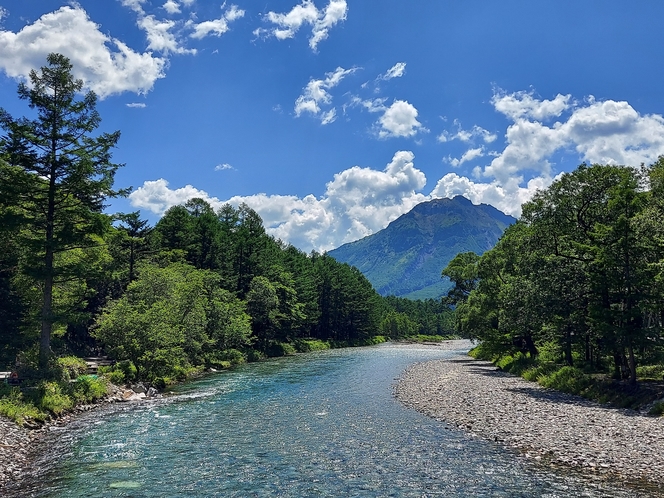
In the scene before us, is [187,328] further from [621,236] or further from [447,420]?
[621,236]

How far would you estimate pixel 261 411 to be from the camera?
26.2m

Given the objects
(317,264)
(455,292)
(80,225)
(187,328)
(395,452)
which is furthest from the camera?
(317,264)

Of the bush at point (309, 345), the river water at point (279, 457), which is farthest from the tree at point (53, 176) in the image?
the bush at point (309, 345)

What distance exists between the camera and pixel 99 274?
98.7ft

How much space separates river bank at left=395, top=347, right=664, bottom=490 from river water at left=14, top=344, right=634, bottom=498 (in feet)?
4.20

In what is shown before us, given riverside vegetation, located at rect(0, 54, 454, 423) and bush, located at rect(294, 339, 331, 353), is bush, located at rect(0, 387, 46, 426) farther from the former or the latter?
bush, located at rect(294, 339, 331, 353)

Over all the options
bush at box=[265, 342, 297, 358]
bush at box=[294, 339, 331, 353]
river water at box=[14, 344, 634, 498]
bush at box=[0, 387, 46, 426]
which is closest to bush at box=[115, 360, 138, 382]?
river water at box=[14, 344, 634, 498]

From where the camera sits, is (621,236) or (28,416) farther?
(621,236)

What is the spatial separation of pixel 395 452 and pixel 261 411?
35.7 feet

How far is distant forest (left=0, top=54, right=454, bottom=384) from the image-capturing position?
1102 inches

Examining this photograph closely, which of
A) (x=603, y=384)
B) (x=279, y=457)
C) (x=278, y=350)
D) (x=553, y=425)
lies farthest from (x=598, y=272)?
(x=278, y=350)

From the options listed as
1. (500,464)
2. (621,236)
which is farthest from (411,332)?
(500,464)

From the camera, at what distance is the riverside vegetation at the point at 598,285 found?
83.3 ft

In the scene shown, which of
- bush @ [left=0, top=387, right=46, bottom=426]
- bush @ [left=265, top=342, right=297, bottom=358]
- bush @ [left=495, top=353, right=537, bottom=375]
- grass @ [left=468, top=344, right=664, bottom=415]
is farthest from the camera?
bush @ [left=265, top=342, right=297, bottom=358]
